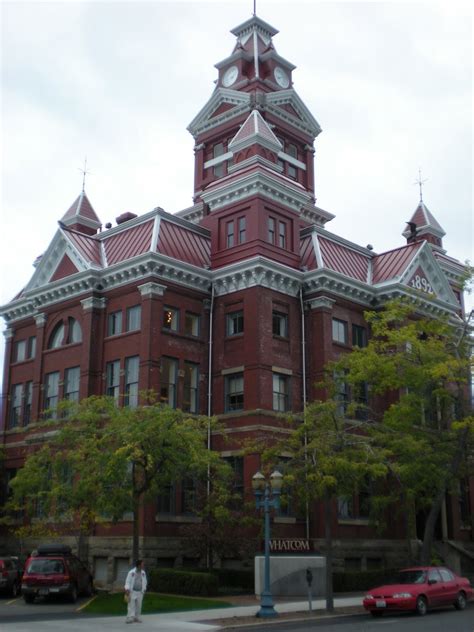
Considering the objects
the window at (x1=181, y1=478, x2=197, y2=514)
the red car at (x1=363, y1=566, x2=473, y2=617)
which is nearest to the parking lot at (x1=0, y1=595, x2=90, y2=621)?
the window at (x1=181, y1=478, x2=197, y2=514)

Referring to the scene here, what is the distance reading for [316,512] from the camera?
37.9m

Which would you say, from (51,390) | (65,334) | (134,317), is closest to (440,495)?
(134,317)

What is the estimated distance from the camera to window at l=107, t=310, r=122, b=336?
39.9 metres

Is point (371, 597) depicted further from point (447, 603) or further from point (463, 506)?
point (463, 506)

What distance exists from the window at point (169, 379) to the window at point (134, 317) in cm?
235

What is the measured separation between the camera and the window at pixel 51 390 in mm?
41969

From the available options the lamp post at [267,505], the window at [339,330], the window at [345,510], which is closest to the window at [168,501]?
the window at [345,510]

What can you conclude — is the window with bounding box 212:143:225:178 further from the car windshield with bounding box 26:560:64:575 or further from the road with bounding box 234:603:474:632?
the road with bounding box 234:603:474:632

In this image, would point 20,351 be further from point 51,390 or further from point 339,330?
point 339,330

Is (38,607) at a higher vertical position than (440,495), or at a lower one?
lower

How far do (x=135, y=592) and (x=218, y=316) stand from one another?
19849 millimetres

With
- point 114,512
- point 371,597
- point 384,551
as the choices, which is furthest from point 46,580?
point 384,551

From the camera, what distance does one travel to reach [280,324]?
40.3 meters

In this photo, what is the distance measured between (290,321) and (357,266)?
6.97 metres
